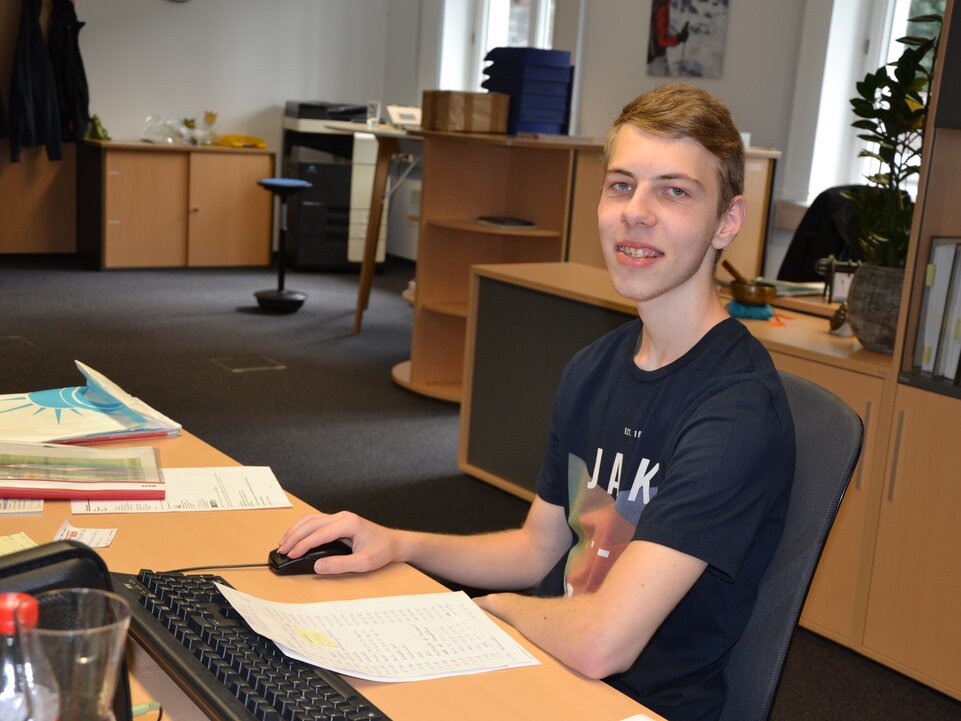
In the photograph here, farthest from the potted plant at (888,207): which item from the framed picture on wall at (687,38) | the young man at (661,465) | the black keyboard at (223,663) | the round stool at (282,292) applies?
the round stool at (282,292)

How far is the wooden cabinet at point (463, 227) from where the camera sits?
4.91 meters

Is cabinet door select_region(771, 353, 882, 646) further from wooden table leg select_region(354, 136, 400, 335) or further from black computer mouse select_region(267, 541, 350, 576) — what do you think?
wooden table leg select_region(354, 136, 400, 335)

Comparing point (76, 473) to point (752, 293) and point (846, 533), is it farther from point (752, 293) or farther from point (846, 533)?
point (752, 293)

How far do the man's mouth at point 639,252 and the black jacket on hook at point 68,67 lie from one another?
7.03m

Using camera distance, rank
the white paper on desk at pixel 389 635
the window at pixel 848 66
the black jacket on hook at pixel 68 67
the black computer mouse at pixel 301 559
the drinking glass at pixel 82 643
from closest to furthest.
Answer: the drinking glass at pixel 82 643, the white paper on desk at pixel 389 635, the black computer mouse at pixel 301 559, the window at pixel 848 66, the black jacket on hook at pixel 68 67

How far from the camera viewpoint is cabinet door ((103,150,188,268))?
7.60 metres

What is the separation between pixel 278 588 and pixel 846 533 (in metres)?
1.90

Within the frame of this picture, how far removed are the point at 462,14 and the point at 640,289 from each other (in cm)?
776

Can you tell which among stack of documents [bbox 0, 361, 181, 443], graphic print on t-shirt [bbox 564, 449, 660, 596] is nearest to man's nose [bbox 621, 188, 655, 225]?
graphic print on t-shirt [bbox 564, 449, 660, 596]

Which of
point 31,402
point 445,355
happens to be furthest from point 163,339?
point 31,402

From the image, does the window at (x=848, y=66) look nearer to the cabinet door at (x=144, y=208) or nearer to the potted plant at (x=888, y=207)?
the potted plant at (x=888, y=207)

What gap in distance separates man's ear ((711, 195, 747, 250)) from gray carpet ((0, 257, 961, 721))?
1.49 metres

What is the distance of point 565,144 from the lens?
467 cm

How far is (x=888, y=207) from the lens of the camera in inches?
111
